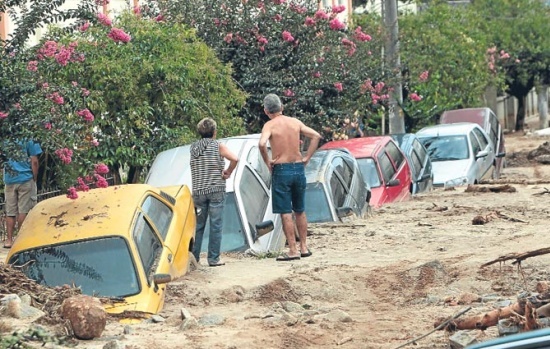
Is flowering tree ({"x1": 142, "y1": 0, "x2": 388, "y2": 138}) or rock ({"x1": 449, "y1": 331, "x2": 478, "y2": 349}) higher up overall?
flowering tree ({"x1": 142, "y1": 0, "x2": 388, "y2": 138})

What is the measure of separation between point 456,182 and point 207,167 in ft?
36.6

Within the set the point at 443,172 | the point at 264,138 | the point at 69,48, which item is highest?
the point at 69,48

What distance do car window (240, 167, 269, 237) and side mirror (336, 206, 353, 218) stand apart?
1.60 m

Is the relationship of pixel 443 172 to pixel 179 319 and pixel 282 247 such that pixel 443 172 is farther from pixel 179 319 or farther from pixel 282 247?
pixel 179 319

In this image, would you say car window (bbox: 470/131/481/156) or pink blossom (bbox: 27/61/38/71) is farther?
car window (bbox: 470/131/481/156)

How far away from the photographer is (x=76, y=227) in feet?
35.9

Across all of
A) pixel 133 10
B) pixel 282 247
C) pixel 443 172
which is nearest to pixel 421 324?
pixel 282 247

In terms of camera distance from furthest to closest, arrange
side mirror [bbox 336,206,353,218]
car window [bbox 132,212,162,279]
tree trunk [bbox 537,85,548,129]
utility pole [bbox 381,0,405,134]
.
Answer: tree trunk [bbox 537,85,548,129] < utility pole [bbox 381,0,405,134] < side mirror [bbox 336,206,353,218] < car window [bbox 132,212,162,279]

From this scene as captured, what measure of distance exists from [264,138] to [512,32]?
121ft

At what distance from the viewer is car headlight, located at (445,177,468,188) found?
76.3 ft

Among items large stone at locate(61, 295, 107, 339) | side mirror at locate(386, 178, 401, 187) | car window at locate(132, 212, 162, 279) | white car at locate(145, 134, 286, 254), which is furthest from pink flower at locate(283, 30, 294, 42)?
large stone at locate(61, 295, 107, 339)

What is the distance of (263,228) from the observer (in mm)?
13289

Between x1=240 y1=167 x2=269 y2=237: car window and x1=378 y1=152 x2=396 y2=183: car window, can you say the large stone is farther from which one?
x1=378 y1=152 x2=396 y2=183: car window

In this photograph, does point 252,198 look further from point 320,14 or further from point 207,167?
point 320,14
